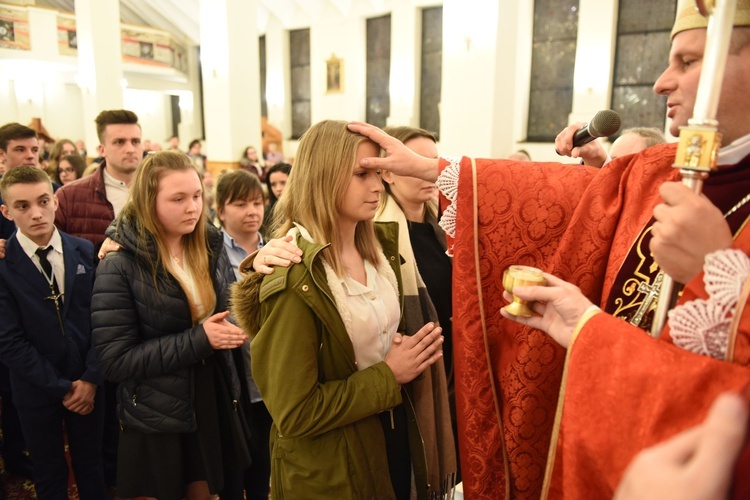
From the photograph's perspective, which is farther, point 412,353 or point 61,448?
point 61,448

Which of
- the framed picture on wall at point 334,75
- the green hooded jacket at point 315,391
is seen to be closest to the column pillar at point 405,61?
the framed picture on wall at point 334,75

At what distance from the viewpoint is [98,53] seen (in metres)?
12.3

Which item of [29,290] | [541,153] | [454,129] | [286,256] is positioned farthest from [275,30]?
[286,256]

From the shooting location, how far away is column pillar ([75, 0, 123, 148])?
12.2 metres

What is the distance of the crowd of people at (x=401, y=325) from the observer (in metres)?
1.05

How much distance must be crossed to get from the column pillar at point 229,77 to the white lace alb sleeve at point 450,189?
963 centimetres

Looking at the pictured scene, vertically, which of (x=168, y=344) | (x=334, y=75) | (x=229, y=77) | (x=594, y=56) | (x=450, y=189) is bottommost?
(x=168, y=344)

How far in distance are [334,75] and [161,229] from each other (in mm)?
13710

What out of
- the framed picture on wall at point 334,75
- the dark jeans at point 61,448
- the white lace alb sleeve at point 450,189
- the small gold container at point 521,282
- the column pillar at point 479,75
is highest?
the framed picture on wall at point 334,75

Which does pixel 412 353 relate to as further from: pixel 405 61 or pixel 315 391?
pixel 405 61

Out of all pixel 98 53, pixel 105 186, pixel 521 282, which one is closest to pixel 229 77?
pixel 98 53

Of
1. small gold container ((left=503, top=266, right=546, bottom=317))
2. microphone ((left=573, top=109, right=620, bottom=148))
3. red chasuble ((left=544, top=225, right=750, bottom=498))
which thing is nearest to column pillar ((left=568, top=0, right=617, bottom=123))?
microphone ((left=573, top=109, right=620, bottom=148))

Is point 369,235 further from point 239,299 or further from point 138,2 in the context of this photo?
point 138,2

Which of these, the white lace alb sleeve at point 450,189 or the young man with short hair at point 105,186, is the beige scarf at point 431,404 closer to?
the white lace alb sleeve at point 450,189
